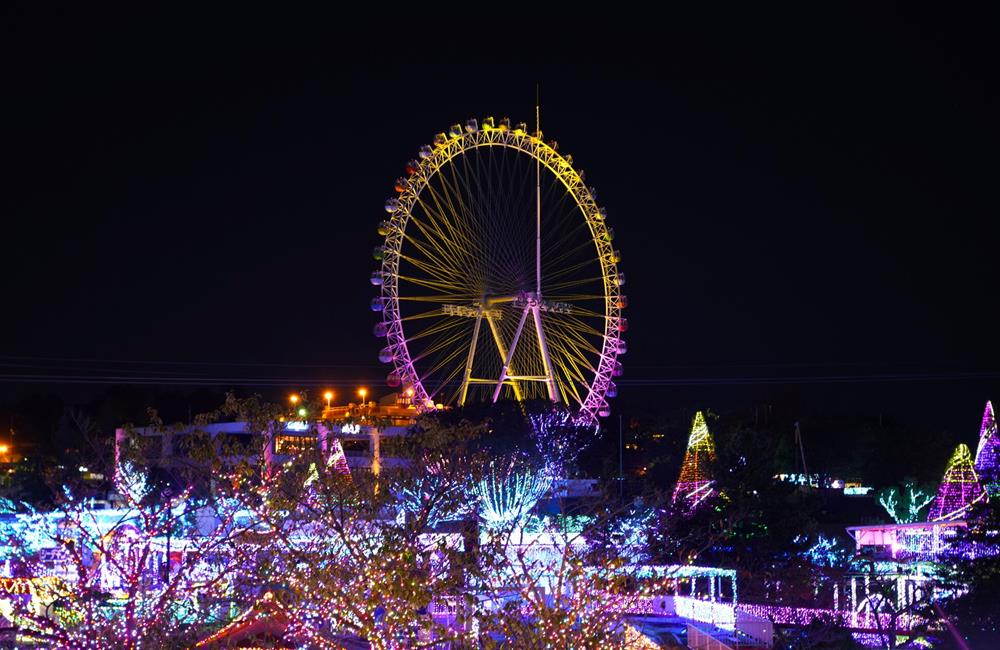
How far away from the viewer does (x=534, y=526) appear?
30734 mm

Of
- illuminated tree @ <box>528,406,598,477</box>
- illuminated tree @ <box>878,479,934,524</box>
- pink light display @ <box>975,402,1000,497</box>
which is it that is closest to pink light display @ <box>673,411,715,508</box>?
pink light display @ <box>975,402,1000,497</box>

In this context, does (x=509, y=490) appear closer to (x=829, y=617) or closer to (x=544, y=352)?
(x=544, y=352)

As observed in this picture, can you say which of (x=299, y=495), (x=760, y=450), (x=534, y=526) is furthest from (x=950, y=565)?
(x=299, y=495)

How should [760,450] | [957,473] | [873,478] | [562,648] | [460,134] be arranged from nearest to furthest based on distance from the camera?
[562,648] < [957,473] < [760,450] < [460,134] < [873,478]

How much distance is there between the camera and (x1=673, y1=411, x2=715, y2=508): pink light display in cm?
3047

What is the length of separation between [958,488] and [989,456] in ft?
9.15

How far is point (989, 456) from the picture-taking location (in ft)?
87.0

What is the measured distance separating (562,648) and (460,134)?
27.4 meters

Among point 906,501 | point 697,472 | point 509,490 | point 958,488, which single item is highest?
point 697,472

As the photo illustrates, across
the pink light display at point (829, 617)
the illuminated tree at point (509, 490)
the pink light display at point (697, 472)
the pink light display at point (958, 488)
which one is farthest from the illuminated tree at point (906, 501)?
the pink light display at point (829, 617)

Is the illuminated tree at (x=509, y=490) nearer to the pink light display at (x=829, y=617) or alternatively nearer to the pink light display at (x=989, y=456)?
the pink light display at (x=829, y=617)

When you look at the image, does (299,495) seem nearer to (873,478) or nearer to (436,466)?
(436,466)

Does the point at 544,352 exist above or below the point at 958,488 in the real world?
above

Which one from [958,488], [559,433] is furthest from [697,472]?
[559,433]
